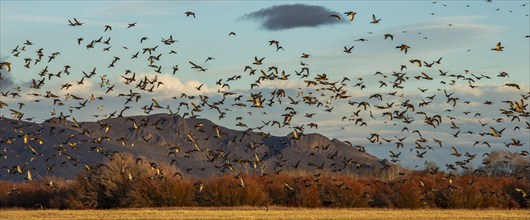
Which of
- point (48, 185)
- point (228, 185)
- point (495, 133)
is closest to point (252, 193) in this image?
point (228, 185)

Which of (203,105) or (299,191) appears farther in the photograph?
(299,191)

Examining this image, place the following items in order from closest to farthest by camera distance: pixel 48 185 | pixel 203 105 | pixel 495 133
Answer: pixel 495 133 → pixel 203 105 → pixel 48 185

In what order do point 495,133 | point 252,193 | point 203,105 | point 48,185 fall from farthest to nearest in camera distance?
point 48,185
point 252,193
point 203,105
point 495,133

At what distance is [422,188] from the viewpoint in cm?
8319

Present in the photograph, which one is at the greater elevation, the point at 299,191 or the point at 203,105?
the point at 203,105

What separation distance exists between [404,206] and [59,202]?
29881 mm

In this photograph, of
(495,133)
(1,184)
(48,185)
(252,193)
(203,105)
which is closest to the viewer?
(495,133)

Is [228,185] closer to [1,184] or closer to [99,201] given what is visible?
[99,201]

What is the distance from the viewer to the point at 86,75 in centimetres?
5269

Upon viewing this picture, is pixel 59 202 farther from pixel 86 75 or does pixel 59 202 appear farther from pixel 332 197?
pixel 86 75

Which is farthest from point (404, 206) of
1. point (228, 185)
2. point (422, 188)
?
point (228, 185)

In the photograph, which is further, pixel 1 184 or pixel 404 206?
pixel 1 184

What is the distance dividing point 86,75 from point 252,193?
3083cm

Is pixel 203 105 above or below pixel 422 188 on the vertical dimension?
above
